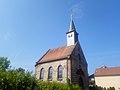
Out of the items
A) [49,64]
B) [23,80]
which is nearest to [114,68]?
[49,64]

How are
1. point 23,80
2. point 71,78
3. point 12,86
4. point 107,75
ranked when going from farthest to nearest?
1. point 107,75
2. point 71,78
3. point 23,80
4. point 12,86

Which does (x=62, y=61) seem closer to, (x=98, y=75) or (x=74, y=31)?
(x=74, y=31)

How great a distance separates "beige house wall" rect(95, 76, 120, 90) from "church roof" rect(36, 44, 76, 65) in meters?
24.4

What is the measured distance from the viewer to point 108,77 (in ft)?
188

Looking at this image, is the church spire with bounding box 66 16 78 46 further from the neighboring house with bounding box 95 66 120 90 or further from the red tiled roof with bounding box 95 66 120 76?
the red tiled roof with bounding box 95 66 120 76

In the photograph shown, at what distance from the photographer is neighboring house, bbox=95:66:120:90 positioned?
180ft

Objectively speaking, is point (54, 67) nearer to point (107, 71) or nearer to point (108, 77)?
point (108, 77)

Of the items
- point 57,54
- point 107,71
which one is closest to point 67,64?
point 57,54

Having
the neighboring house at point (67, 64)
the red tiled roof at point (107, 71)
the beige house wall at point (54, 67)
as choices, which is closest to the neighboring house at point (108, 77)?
the red tiled roof at point (107, 71)

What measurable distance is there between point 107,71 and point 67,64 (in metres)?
29.8

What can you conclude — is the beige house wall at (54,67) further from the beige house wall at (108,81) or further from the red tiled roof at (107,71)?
the red tiled roof at (107,71)

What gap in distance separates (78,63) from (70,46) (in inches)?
176

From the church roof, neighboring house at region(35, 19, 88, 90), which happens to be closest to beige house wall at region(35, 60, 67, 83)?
neighboring house at region(35, 19, 88, 90)

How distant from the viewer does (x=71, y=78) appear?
3338 centimetres
